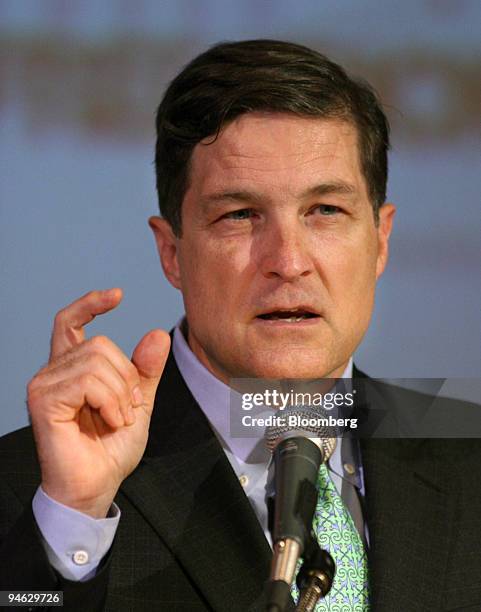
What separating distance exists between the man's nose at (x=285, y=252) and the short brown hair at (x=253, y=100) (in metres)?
0.28

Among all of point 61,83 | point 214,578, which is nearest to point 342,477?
point 214,578

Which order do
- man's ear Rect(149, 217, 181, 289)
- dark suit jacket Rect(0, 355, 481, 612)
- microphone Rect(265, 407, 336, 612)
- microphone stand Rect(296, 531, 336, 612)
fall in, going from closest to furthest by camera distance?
microphone Rect(265, 407, 336, 612), microphone stand Rect(296, 531, 336, 612), dark suit jacket Rect(0, 355, 481, 612), man's ear Rect(149, 217, 181, 289)

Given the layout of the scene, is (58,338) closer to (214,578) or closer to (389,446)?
(214,578)

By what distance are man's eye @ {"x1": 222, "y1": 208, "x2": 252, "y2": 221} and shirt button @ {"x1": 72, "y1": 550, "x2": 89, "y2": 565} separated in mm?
905

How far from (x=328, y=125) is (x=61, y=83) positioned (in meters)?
0.82

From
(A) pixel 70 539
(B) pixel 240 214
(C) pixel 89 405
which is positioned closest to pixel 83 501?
(A) pixel 70 539

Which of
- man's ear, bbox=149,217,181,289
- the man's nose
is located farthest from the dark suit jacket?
the man's nose

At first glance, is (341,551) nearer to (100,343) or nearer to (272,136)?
(100,343)

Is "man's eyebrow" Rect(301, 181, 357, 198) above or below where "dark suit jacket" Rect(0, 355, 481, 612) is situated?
above

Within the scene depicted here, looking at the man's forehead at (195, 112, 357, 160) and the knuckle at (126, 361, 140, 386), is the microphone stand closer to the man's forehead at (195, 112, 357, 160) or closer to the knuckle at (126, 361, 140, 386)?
the knuckle at (126, 361, 140, 386)

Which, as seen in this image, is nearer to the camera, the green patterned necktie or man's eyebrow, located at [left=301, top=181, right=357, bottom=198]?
the green patterned necktie

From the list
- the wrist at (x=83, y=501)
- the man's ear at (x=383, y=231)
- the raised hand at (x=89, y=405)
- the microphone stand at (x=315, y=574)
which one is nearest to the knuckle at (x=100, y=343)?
the raised hand at (x=89, y=405)

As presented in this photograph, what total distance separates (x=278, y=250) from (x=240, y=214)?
0.17 meters

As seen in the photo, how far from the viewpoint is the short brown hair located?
8.23 feet
